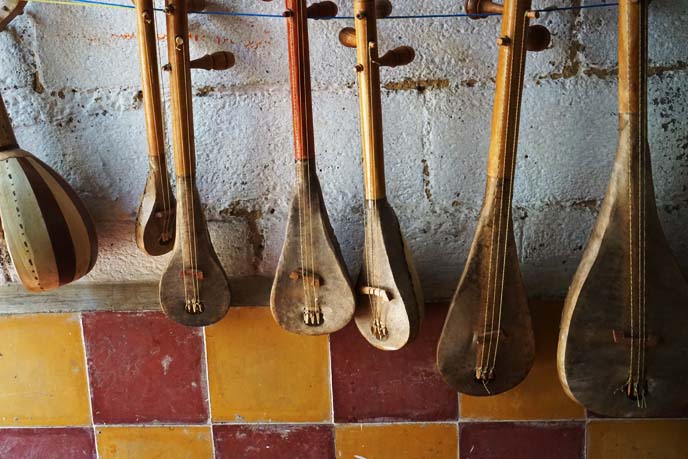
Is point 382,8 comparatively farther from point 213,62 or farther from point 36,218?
point 36,218

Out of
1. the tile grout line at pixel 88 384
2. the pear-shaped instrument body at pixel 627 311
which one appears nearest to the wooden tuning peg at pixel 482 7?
the pear-shaped instrument body at pixel 627 311

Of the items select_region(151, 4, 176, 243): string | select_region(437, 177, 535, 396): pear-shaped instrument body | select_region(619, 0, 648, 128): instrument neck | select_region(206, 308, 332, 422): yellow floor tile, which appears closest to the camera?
select_region(619, 0, 648, 128): instrument neck

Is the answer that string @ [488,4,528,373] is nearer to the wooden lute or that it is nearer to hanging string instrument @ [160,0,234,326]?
hanging string instrument @ [160,0,234,326]

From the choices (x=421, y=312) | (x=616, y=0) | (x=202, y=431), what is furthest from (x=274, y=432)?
(x=616, y=0)

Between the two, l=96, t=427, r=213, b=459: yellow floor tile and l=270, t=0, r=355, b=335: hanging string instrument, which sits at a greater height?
l=270, t=0, r=355, b=335: hanging string instrument

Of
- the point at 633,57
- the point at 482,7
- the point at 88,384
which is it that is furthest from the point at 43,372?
the point at 633,57

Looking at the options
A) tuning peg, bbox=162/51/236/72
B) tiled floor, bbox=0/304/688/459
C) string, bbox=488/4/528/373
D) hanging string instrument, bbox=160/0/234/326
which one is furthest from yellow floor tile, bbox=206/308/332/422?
tuning peg, bbox=162/51/236/72

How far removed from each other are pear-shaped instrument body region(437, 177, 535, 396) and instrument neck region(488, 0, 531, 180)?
33 mm

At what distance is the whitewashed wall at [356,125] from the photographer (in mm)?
1137

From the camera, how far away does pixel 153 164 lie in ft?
3.77

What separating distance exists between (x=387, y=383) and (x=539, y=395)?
0.28m

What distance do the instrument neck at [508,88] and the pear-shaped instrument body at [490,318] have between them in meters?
0.03

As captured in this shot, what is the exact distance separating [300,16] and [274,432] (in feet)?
2.54

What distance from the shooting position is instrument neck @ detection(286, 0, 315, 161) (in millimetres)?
1034
